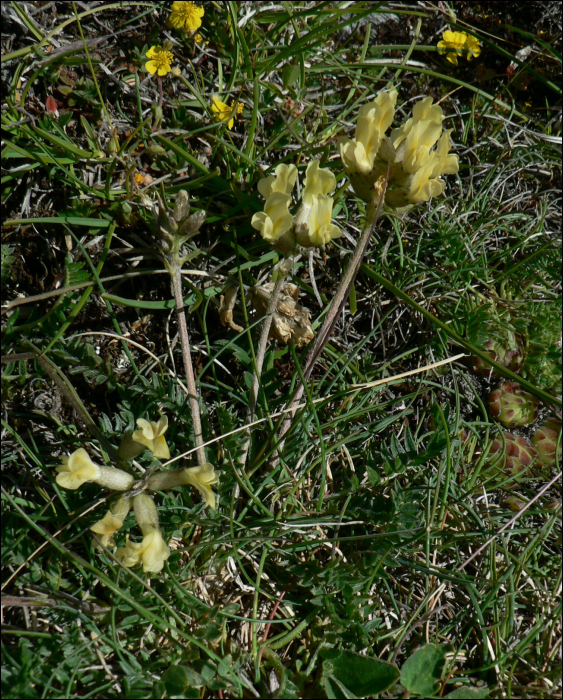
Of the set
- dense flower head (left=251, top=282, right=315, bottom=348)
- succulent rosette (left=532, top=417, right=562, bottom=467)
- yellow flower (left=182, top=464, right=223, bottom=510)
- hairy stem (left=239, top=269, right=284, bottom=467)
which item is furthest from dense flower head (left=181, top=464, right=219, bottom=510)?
succulent rosette (left=532, top=417, right=562, bottom=467)

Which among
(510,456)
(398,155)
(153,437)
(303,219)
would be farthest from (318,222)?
(510,456)

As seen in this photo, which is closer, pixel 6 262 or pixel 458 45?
pixel 6 262

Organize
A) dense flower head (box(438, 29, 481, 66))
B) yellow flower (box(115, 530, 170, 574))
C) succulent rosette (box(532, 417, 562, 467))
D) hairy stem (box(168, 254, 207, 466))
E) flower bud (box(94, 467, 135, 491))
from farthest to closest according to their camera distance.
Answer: dense flower head (box(438, 29, 481, 66)), succulent rosette (box(532, 417, 562, 467)), hairy stem (box(168, 254, 207, 466)), flower bud (box(94, 467, 135, 491)), yellow flower (box(115, 530, 170, 574))

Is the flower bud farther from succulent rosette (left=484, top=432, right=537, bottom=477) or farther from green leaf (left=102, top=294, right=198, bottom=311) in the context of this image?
succulent rosette (left=484, top=432, right=537, bottom=477)

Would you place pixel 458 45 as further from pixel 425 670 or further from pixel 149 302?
pixel 425 670

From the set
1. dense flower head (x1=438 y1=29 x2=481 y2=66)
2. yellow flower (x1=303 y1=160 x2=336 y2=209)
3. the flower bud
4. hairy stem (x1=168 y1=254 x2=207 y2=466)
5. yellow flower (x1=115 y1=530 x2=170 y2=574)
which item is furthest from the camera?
dense flower head (x1=438 y1=29 x2=481 y2=66)

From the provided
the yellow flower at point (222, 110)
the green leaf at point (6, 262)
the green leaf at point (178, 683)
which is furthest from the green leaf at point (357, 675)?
the yellow flower at point (222, 110)

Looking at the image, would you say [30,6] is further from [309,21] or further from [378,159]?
[378,159]
